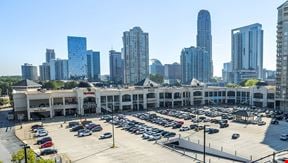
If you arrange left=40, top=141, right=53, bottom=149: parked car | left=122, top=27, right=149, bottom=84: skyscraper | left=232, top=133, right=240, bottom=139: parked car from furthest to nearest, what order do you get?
left=122, top=27, right=149, bottom=84: skyscraper < left=232, top=133, right=240, bottom=139: parked car < left=40, top=141, right=53, bottom=149: parked car

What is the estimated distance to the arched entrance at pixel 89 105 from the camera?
274ft

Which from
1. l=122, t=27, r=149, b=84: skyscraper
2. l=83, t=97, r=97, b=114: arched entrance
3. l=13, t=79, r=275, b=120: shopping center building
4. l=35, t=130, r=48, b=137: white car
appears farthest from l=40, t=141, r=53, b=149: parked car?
l=122, t=27, r=149, b=84: skyscraper

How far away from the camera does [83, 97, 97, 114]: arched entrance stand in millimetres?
83488

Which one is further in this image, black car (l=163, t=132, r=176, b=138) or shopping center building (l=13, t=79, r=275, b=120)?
shopping center building (l=13, t=79, r=275, b=120)

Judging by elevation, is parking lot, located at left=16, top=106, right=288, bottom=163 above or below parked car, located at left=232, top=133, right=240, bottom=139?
below

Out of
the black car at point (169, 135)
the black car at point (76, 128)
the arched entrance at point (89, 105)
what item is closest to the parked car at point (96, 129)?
the black car at point (76, 128)

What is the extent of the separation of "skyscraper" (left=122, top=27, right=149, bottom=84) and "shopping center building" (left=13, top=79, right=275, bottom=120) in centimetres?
7098

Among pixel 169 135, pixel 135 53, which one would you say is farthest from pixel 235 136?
pixel 135 53

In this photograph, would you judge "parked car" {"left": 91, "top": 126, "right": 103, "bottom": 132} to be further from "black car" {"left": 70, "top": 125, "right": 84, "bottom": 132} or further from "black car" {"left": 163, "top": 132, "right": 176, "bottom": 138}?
"black car" {"left": 163, "top": 132, "right": 176, "bottom": 138}

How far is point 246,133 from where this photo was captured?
53625 millimetres

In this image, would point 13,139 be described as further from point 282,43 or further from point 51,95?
point 282,43

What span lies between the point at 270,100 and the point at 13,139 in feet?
259

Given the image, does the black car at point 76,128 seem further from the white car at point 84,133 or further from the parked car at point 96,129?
the white car at point 84,133

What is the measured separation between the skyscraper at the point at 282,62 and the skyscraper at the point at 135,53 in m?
96.6
